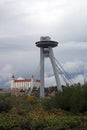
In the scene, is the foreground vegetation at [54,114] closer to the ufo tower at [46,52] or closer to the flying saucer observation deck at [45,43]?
the ufo tower at [46,52]

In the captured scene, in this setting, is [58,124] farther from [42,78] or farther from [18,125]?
[42,78]

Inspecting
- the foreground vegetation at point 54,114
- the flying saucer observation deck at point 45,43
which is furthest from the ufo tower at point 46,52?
the foreground vegetation at point 54,114

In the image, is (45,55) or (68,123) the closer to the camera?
(68,123)

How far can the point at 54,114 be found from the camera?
1520cm

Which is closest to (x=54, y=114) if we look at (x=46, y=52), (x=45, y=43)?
(x=45, y=43)

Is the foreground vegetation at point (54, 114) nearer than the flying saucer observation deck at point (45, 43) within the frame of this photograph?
Yes

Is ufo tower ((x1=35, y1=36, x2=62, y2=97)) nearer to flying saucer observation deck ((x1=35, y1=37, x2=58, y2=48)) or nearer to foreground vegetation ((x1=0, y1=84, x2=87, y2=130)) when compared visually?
flying saucer observation deck ((x1=35, y1=37, x2=58, y2=48))

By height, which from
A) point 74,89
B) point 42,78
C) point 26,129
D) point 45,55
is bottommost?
point 26,129

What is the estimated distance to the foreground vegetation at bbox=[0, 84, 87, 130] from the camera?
35.5 ft

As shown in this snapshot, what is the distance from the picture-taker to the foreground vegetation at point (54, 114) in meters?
10.8

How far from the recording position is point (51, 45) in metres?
62.1

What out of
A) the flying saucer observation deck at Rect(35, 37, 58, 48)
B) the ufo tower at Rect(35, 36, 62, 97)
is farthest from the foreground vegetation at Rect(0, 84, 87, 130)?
the flying saucer observation deck at Rect(35, 37, 58, 48)

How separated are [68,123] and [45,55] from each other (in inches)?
1962

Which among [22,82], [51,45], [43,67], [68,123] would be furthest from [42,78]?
[68,123]
